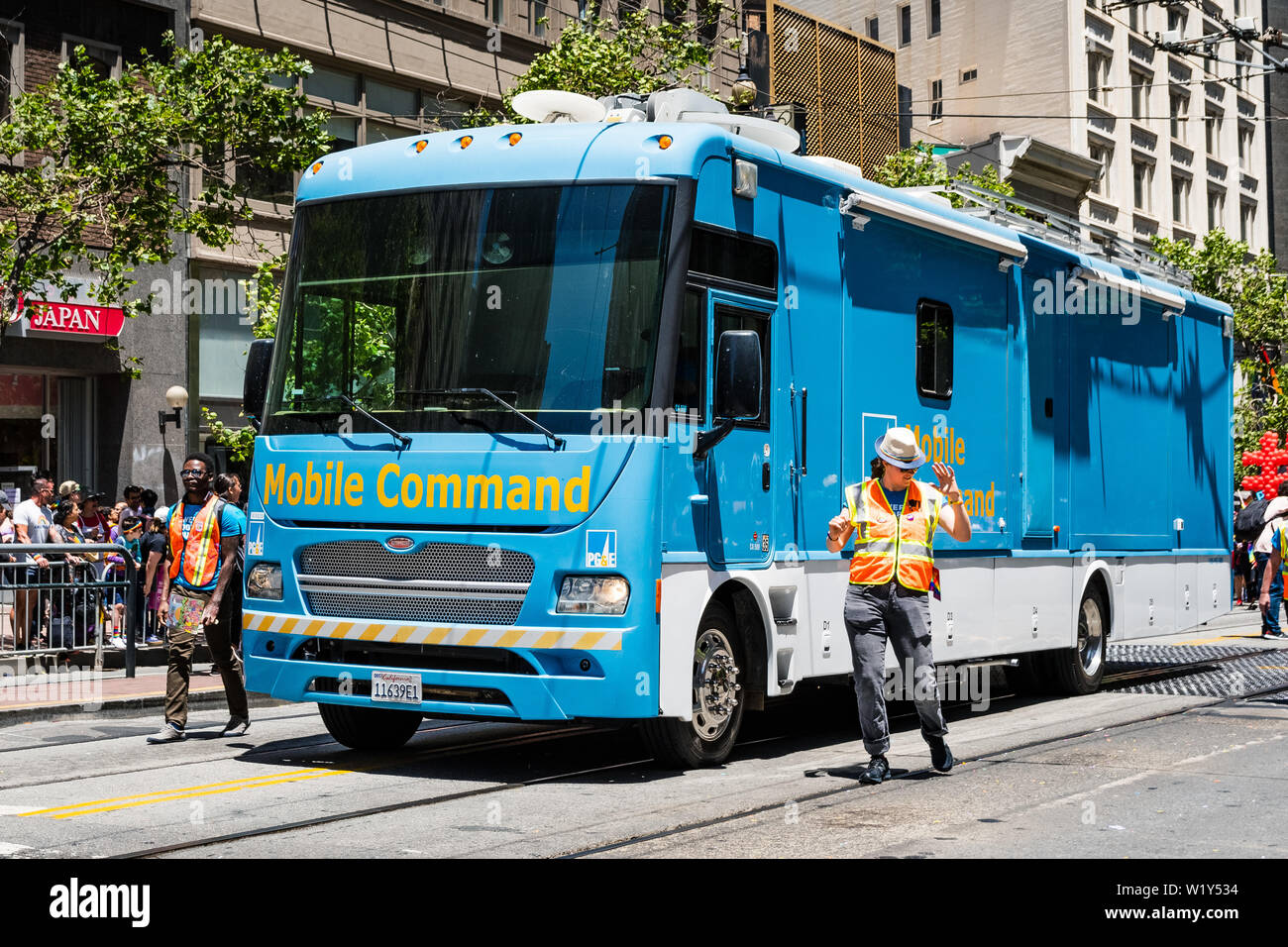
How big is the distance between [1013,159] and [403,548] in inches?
1690

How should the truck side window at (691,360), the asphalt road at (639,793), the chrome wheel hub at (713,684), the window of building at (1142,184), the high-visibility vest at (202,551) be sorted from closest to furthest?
the asphalt road at (639,793) < the truck side window at (691,360) < the chrome wheel hub at (713,684) < the high-visibility vest at (202,551) < the window of building at (1142,184)

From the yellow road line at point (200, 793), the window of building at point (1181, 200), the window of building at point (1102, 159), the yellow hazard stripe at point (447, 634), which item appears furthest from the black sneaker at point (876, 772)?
the window of building at point (1181, 200)

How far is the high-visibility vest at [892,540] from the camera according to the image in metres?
8.98

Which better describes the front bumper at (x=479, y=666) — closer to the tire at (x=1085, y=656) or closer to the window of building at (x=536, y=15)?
the tire at (x=1085, y=656)

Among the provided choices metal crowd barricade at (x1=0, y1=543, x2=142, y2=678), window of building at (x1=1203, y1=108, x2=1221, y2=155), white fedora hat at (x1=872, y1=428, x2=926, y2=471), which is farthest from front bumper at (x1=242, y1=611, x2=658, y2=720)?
window of building at (x1=1203, y1=108, x2=1221, y2=155)

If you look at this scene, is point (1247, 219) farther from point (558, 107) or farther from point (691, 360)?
point (691, 360)

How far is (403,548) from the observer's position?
29.5 feet

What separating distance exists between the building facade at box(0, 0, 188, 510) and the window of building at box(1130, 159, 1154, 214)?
41.9m

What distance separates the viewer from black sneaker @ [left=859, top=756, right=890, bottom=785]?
889cm

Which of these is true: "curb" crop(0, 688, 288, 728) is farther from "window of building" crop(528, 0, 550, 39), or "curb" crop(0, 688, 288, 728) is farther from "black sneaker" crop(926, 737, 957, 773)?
"window of building" crop(528, 0, 550, 39)

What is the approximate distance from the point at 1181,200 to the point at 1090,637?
2026 inches

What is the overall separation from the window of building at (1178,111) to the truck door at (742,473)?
2152 inches
